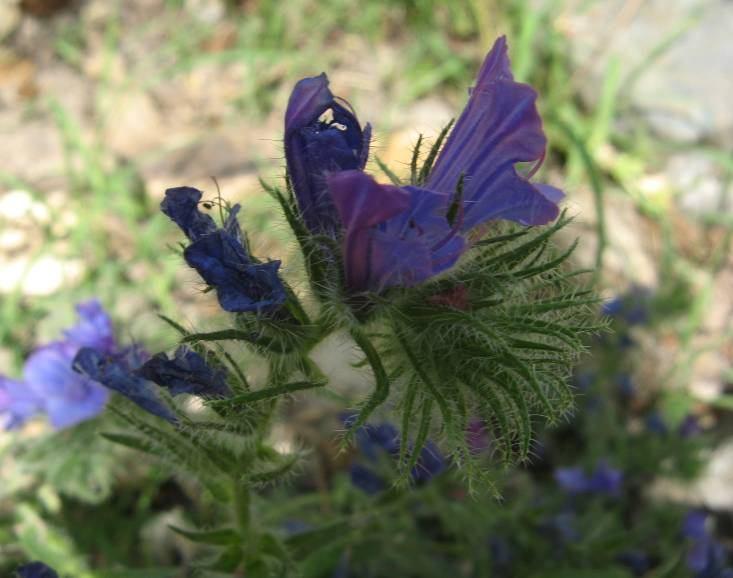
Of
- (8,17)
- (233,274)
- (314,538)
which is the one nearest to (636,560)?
(314,538)

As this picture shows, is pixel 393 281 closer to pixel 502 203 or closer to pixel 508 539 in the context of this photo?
pixel 502 203

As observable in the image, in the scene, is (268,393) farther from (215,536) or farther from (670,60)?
(670,60)

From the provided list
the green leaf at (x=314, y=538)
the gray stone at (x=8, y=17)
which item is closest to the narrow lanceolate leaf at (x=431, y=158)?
→ the green leaf at (x=314, y=538)

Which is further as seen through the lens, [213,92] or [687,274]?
[213,92]

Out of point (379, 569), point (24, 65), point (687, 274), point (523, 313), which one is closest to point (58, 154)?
point (24, 65)

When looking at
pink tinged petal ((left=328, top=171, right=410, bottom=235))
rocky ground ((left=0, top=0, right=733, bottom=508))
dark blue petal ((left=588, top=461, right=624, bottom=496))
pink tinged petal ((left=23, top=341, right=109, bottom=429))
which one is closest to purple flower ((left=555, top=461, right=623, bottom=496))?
dark blue petal ((left=588, top=461, right=624, bottom=496))

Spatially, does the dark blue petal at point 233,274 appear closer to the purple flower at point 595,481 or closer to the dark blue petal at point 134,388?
the dark blue petal at point 134,388
